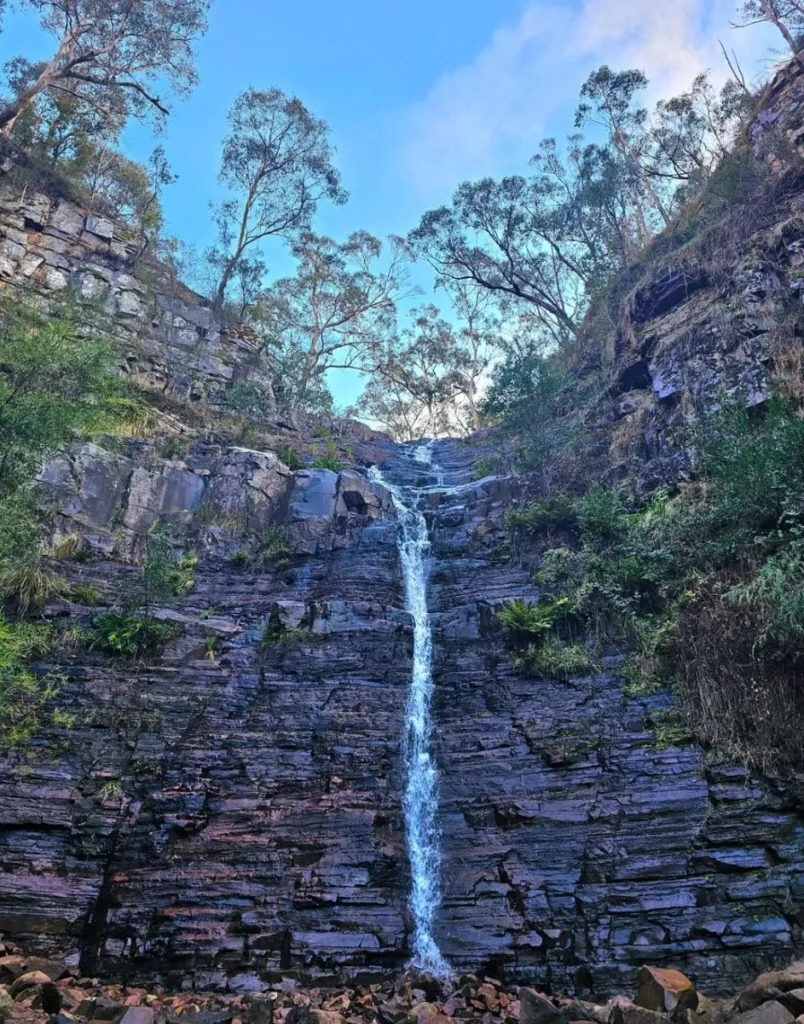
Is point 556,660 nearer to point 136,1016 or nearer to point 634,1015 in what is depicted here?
point 634,1015

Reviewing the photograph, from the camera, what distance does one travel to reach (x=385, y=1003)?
676cm

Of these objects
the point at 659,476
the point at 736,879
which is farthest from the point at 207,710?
the point at 659,476

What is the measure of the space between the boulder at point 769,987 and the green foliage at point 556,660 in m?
5.65

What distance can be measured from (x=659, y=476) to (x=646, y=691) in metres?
5.71

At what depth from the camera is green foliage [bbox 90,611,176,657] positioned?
1156cm

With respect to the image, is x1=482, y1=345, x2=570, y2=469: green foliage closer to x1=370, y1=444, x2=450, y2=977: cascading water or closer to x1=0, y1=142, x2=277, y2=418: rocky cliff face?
x1=370, y1=444, x2=450, y2=977: cascading water

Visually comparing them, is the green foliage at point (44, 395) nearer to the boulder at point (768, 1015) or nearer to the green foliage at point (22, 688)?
the green foliage at point (22, 688)

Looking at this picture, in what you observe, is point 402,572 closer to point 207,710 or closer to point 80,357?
point 207,710

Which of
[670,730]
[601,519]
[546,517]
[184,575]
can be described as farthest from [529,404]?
[670,730]

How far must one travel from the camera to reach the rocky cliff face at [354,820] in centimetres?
748

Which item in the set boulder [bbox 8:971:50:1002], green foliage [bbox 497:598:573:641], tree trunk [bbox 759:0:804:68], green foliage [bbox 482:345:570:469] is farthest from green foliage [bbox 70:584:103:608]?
tree trunk [bbox 759:0:804:68]

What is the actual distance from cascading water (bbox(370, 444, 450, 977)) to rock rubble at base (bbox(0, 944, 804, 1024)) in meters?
0.59

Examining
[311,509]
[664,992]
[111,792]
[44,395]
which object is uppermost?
[311,509]

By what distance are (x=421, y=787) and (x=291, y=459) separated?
11670 mm
